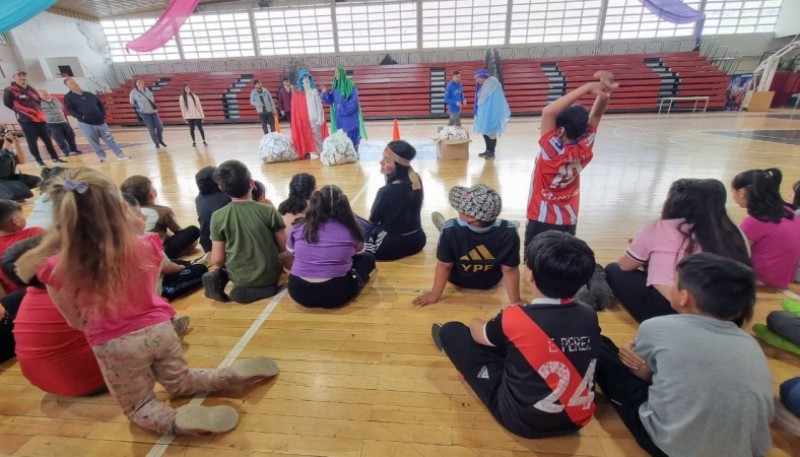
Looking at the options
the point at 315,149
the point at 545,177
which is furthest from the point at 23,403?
the point at 315,149

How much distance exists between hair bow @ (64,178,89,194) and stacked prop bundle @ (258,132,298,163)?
5.66m

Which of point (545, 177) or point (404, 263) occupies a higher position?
point (545, 177)

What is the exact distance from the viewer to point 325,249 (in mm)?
2045

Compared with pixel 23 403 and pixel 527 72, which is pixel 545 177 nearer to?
pixel 23 403

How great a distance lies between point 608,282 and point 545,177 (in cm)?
72

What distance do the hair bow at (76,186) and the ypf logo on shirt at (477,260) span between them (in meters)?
1.70

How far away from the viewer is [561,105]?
188 cm

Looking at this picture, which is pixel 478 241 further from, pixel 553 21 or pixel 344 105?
pixel 553 21

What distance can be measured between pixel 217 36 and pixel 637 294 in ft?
60.7

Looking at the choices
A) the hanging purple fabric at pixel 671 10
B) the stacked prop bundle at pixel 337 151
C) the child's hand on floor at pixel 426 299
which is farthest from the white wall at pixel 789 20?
the child's hand on floor at pixel 426 299

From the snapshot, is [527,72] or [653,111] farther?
[527,72]

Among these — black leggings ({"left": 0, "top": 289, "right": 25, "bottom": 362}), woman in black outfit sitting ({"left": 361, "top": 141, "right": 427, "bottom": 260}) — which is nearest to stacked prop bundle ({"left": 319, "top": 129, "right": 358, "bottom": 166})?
woman in black outfit sitting ({"left": 361, "top": 141, "right": 427, "bottom": 260})

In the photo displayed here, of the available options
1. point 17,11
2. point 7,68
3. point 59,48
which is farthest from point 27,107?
point 59,48

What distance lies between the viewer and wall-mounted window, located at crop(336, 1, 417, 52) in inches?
570
